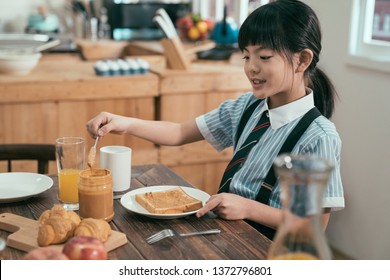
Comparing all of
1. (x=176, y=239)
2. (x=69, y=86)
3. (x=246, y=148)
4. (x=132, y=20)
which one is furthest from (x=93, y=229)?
(x=132, y=20)

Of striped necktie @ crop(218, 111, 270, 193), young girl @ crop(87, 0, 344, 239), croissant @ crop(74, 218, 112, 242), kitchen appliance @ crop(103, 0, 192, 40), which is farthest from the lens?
kitchen appliance @ crop(103, 0, 192, 40)

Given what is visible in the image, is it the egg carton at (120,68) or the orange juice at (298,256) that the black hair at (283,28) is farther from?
the egg carton at (120,68)

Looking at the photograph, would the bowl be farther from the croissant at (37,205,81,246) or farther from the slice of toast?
the croissant at (37,205,81,246)

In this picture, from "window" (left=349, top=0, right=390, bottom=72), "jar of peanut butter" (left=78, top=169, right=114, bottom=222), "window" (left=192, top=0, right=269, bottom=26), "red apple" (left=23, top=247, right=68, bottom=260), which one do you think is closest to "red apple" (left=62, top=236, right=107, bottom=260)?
"red apple" (left=23, top=247, right=68, bottom=260)

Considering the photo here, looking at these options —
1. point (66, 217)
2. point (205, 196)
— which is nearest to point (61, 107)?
point (205, 196)

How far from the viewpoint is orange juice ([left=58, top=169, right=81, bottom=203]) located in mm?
1541

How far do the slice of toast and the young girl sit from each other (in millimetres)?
43

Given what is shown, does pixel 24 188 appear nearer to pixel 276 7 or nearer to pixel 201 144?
pixel 276 7

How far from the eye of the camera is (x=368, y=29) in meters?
2.95

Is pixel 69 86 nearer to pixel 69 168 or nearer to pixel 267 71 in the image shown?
pixel 69 168

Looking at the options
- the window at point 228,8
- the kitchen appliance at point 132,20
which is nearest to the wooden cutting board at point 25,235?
the window at point 228,8

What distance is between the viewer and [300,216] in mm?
855

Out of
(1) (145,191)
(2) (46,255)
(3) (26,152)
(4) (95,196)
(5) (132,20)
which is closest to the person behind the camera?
(2) (46,255)

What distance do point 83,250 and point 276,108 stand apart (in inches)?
32.8
